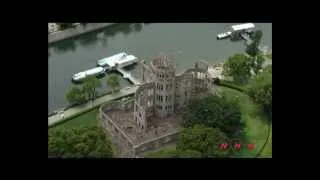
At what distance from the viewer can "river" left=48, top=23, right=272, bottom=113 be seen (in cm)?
754

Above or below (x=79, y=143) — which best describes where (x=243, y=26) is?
above

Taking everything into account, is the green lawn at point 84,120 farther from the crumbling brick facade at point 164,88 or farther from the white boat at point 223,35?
the white boat at point 223,35

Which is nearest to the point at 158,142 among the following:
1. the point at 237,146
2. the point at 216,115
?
the point at 216,115

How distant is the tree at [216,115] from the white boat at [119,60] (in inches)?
35.0

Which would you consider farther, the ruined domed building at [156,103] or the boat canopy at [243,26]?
the boat canopy at [243,26]

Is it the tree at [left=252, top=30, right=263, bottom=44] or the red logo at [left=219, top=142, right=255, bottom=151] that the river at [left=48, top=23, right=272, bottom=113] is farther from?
the red logo at [left=219, top=142, right=255, bottom=151]

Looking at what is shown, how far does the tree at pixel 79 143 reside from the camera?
6.73 m

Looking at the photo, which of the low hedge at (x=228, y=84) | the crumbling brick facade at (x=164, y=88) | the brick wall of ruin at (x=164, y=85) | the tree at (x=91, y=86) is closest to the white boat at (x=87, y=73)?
the tree at (x=91, y=86)

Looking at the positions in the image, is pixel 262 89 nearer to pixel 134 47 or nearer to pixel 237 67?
pixel 237 67

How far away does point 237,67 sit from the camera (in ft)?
26.5

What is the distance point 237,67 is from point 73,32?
6.49ft

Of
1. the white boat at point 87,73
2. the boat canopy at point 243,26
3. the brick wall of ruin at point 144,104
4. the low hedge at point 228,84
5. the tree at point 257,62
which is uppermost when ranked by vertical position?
the boat canopy at point 243,26
